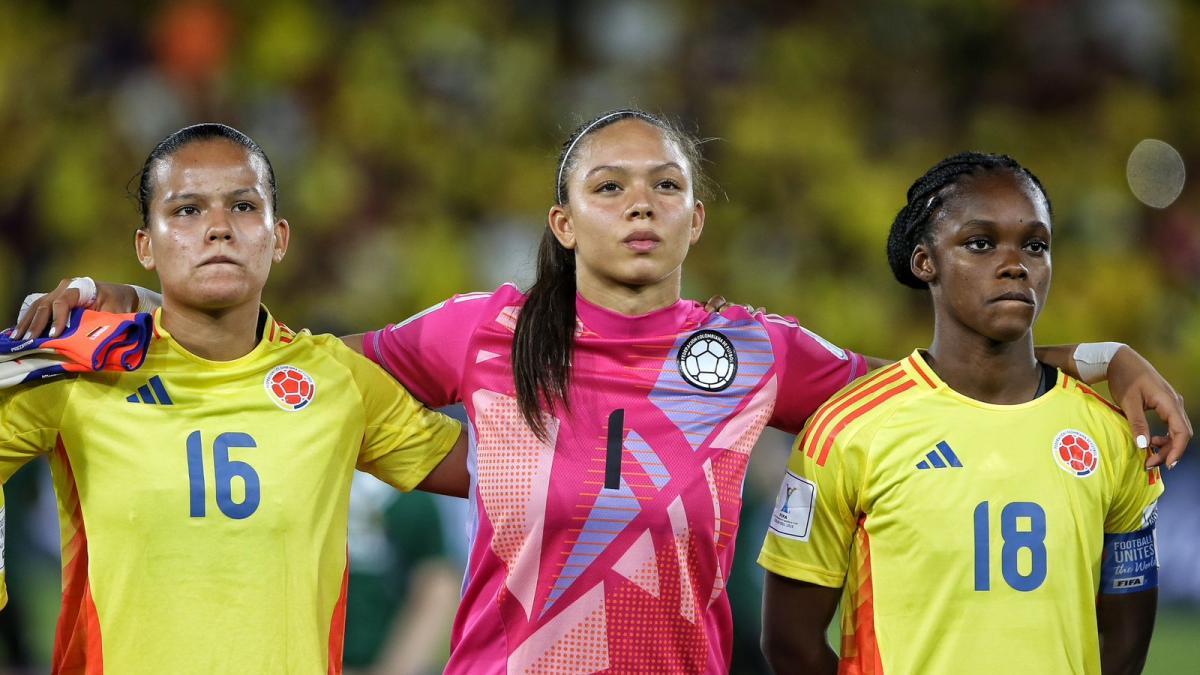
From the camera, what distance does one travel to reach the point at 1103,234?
8.70m

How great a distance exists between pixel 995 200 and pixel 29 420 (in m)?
2.08

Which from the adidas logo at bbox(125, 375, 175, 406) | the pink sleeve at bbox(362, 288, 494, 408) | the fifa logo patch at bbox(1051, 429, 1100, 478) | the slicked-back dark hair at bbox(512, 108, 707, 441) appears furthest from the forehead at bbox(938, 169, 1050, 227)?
the adidas logo at bbox(125, 375, 175, 406)

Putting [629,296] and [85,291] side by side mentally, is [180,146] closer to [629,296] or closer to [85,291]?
[85,291]

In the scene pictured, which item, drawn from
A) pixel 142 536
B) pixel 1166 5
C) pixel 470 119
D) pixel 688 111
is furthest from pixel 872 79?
pixel 142 536

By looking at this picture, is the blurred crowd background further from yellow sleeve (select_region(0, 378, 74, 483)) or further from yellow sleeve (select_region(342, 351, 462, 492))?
yellow sleeve (select_region(0, 378, 74, 483))

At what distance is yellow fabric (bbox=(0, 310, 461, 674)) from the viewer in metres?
2.93

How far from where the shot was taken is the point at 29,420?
2973 millimetres

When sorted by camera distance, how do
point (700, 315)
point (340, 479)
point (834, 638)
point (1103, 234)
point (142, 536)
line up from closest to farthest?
point (142, 536)
point (340, 479)
point (700, 315)
point (834, 638)
point (1103, 234)

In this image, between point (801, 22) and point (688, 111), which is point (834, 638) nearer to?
point (688, 111)

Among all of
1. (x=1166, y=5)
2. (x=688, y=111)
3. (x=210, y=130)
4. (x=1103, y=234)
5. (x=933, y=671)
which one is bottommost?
(x=933, y=671)

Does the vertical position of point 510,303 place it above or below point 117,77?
below

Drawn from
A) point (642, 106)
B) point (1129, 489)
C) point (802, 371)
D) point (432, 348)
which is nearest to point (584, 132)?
point (432, 348)

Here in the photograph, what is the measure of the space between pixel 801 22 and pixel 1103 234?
2254mm

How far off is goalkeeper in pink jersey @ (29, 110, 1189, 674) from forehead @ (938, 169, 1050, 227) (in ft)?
1.21
